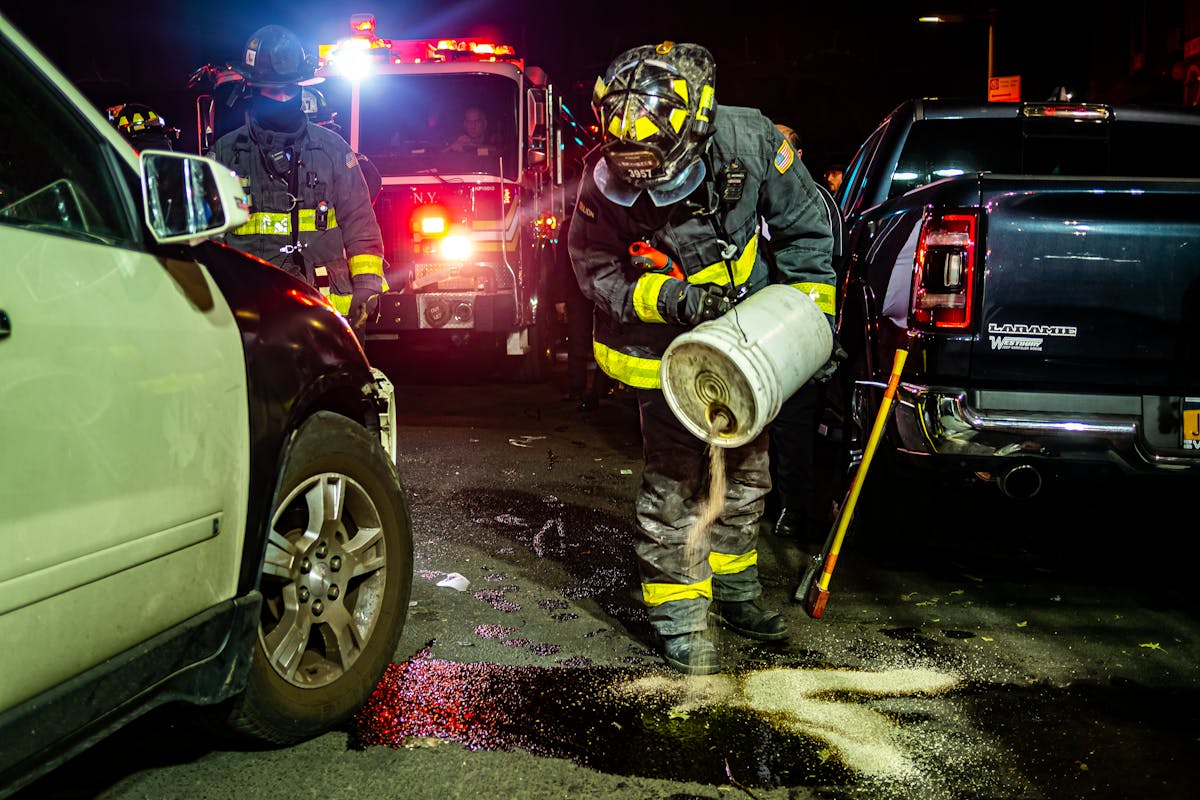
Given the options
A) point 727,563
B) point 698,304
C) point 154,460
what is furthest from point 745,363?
point 154,460

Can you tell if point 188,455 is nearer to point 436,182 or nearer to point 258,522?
point 258,522

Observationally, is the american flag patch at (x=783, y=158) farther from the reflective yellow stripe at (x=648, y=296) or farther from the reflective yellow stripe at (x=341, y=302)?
the reflective yellow stripe at (x=341, y=302)

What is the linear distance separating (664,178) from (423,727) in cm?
180

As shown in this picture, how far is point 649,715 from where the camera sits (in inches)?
121

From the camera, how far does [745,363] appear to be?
3.12 m

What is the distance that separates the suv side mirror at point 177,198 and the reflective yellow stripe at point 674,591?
1.93 m

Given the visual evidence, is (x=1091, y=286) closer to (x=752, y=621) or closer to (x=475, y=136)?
(x=752, y=621)

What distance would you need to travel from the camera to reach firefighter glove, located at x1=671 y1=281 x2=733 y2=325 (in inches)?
131

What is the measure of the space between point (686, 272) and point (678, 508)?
2.64 ft

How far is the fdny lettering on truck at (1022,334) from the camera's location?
3.84 metres

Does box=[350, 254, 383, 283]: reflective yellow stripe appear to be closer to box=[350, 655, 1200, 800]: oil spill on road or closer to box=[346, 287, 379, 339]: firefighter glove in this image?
box=[346, 287, 379, 339]: firefighter glove

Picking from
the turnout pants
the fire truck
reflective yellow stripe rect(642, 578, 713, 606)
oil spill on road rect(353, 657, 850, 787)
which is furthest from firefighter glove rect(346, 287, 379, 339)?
the fire truck

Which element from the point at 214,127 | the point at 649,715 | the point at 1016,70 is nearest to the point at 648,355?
the point at 649,715

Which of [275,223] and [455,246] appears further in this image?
[455,246]
